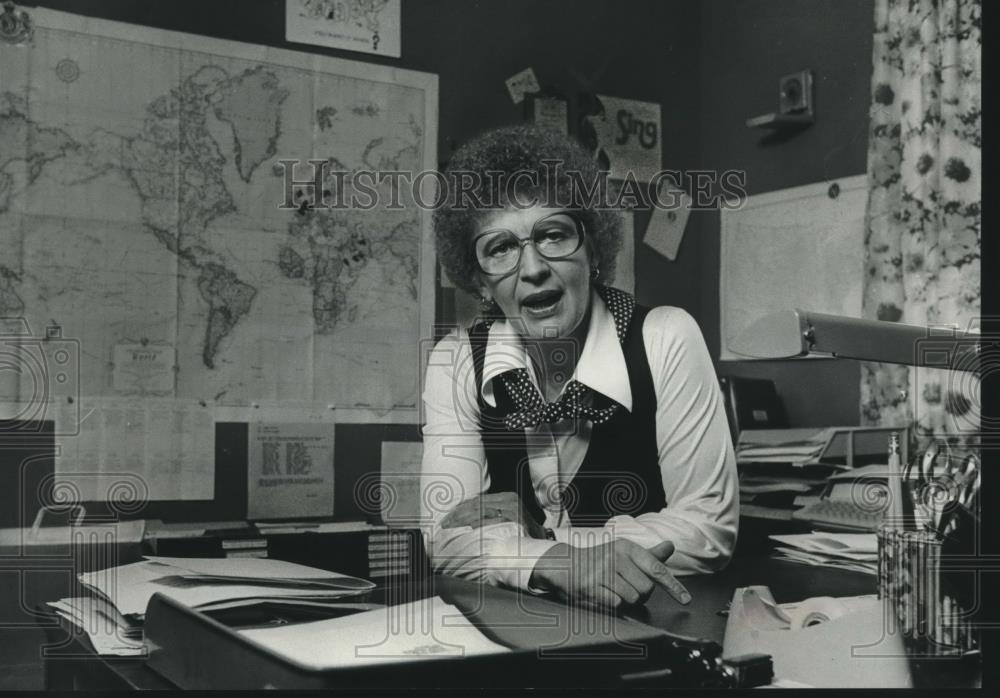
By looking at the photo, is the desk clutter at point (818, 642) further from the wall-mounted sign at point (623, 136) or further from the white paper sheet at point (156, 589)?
the wall-mounted sign at point (623, 136)

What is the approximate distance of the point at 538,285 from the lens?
3.33 ft

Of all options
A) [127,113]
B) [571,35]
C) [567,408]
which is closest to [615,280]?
[567,408]

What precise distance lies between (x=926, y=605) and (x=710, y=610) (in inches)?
7.4

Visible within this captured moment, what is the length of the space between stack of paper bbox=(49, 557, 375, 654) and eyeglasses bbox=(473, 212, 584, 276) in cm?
35

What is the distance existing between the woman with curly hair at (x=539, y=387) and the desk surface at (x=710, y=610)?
0.12 feet

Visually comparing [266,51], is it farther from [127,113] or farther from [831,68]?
[831,68]

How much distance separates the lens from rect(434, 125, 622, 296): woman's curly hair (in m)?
1.02

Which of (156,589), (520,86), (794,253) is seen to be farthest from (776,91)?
(156,589)

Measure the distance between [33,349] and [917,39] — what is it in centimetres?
102

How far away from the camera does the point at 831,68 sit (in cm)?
110

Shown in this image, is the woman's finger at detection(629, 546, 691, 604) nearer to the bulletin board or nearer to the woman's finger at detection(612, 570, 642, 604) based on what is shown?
the woman's finger at detection(612, 570, 642, 604)

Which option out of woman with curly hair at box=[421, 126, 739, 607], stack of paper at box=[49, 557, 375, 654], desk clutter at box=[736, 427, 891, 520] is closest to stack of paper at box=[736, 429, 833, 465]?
desk clutter at box=[736, 427, 891, 520]

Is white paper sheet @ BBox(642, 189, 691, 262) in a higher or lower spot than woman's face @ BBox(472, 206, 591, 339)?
higher

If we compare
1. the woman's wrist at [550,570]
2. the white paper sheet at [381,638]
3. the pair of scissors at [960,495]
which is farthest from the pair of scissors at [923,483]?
the white paper sheet at [381,638]
